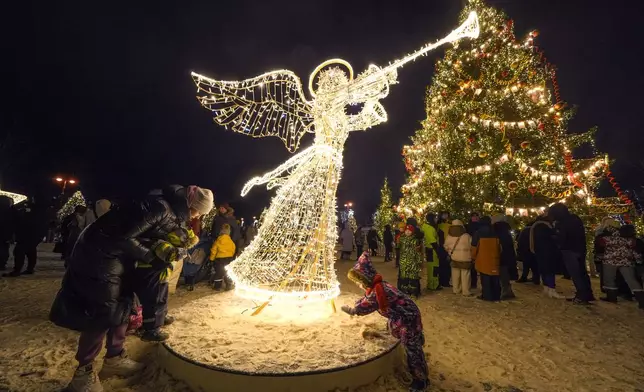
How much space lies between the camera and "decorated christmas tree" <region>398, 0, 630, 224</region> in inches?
493

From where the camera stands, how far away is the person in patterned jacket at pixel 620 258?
618cm

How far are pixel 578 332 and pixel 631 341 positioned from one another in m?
0.57

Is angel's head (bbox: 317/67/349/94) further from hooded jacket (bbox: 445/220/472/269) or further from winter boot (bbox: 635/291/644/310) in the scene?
winter boot (bbox: 635/291/644/310)

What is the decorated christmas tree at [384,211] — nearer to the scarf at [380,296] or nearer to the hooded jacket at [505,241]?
the hooded jacket at [505,241]

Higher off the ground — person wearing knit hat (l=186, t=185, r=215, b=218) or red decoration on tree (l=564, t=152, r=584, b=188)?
red decoration on tree (l=564, t=152, r=584, b=188)

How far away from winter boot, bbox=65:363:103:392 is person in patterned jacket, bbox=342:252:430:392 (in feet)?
7.60

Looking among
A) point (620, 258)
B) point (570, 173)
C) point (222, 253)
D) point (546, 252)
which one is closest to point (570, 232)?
point (546, 252)

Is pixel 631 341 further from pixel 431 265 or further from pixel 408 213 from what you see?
pixel 408 213

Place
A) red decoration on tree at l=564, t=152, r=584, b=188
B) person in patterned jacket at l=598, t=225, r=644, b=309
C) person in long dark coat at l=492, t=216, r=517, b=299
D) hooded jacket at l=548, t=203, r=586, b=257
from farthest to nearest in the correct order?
1. red decoration on tree at l=564, t=152, r=584, b=188
2. person in long dark coat at l=492, t=216, r=517, b=299
3. hooded jacket at l=548, t=203, r=586, b=257
4. person in patterned jacket at l=598, t=225, r=644, b=309

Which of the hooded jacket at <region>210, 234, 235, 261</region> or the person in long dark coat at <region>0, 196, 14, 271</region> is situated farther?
the person in long dark coat at <region>0, 196, 14, 271</region>

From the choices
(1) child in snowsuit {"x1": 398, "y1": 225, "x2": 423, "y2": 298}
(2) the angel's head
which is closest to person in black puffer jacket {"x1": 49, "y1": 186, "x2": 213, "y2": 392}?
(2) the angel's head

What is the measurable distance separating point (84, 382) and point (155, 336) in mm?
763

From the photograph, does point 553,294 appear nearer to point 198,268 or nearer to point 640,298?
point 640,298

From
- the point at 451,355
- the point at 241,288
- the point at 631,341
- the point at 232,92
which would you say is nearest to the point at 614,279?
the point at 631,341
